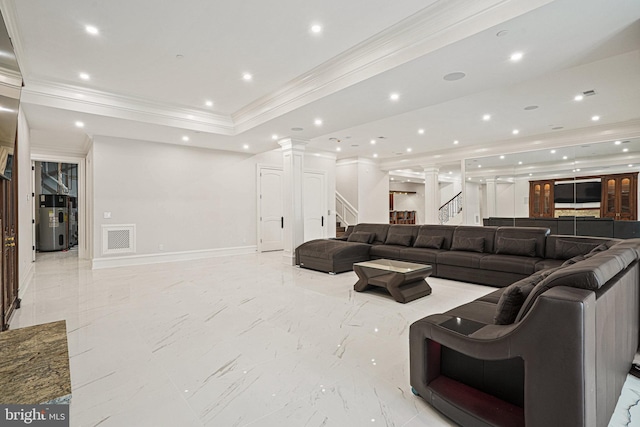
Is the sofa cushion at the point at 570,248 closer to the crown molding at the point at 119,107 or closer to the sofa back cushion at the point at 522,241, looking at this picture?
the sofa back cushion at the point at 522,241

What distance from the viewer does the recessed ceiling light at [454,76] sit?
3.77 meters

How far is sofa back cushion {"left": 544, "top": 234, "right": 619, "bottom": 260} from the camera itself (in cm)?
431

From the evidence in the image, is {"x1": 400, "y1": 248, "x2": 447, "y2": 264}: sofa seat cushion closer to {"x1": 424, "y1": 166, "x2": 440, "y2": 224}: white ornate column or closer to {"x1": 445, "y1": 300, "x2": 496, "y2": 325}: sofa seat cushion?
{"x1": 445, "y1": 300, "x2": 496, "y2": 325}: sofa seat cushion

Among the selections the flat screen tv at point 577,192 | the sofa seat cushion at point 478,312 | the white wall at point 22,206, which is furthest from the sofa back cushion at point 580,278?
the flat screen tv at point 577,192

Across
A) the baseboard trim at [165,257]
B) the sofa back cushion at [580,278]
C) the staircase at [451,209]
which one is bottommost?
the baseboard trim at [165,257]

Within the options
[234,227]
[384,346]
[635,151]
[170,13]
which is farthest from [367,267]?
[635,151]

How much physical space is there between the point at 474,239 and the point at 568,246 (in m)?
1.27

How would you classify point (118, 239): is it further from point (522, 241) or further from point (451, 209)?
point (451, 209)

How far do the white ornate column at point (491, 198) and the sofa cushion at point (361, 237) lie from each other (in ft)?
13.7

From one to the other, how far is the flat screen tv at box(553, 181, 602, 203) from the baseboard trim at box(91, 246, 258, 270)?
7588 millimetres

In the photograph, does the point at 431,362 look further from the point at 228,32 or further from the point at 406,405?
the point at 228,32

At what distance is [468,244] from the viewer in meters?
5.43

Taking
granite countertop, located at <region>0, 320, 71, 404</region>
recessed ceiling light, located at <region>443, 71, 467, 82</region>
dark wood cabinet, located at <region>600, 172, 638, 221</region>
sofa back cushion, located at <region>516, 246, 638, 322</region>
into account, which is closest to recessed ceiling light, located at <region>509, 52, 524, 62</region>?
recessed ceiling light, located at <region>443, 71, 467, 82</region>

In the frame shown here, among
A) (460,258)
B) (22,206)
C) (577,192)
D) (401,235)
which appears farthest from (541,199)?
(22,206)
